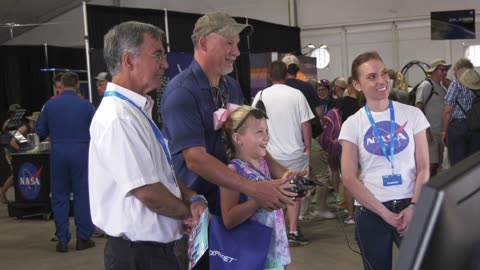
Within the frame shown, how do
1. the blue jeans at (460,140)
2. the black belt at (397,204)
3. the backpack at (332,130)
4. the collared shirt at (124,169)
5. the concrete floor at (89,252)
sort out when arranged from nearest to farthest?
1. the collared shirt at (124,169)
2. the black belt at (397,204)
3. the concrete floor at (89,252)
4. the backpack at (332,130)
5. the blue jeans at (460,140)

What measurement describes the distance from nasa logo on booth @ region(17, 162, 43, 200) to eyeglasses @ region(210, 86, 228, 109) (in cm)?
495

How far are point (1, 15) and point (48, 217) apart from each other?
355 inches

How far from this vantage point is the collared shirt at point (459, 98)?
18.2 feet

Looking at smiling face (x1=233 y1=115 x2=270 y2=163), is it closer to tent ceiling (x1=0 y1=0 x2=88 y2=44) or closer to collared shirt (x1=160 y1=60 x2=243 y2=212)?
collared shirt (x1=160 y1=60 x2=243 y2=212)

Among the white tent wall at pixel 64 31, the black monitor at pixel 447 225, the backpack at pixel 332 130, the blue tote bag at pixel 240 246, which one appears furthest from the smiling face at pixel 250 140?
the white tent wall at pixel 64 31

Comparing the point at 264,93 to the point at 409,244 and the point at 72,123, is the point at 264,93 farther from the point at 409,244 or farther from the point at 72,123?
the point at 409,244

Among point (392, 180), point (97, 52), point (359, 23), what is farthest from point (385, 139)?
point (359, 23)

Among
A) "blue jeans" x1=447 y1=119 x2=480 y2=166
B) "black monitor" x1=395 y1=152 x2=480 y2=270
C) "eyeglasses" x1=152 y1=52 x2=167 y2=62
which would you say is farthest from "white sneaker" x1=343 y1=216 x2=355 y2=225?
"black monitor" x1=395 y1=152 x2=480 y2=270

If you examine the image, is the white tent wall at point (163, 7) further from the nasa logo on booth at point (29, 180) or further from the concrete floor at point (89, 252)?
Result: the concrete floor at point (89, 252)

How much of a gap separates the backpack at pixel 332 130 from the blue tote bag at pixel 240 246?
10.1 ft

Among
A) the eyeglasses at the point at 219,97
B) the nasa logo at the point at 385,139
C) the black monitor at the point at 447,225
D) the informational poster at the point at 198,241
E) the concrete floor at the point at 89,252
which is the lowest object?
the concrete floor at the point at 89,252

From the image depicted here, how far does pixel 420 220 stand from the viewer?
49cm

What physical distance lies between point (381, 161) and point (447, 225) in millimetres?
1792

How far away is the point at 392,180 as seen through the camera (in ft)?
7.32
